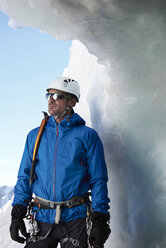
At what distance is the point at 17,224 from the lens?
303 centimetres

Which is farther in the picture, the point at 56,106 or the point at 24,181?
the point at 56,106

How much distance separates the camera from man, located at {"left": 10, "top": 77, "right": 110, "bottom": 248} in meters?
2.82

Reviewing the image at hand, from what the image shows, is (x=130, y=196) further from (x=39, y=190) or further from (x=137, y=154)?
(x=39, y=190)

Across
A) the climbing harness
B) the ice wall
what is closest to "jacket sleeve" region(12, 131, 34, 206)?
the climbing harness

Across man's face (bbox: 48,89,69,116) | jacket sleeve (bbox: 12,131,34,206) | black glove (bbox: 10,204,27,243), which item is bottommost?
black glove (bbox: 10,204,27,243)

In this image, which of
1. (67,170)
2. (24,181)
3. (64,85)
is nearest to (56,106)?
(64,85)

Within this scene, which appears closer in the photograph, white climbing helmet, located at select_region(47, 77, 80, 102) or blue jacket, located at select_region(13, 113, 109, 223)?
blue jacket, located at select_region(13, 113, 109, 223)

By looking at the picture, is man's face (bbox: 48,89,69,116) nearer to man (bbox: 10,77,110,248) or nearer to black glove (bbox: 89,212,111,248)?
man (bbox: 10,77,110,248)

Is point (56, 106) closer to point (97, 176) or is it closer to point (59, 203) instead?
point (97, 176)

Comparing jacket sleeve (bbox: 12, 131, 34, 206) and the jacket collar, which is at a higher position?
the jacket collar

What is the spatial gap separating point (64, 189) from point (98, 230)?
20.7 inches

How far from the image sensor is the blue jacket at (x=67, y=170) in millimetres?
2885

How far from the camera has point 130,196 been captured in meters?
3.64

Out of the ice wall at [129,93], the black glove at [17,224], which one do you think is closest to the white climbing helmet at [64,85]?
the ice wall at [129,93]
